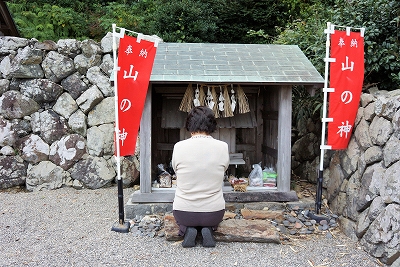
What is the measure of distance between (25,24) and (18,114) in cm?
367

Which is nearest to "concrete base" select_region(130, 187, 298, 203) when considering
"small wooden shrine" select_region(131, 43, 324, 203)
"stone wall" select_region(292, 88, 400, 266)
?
"small wooden shrine" select_region(131, 43, 324, 203)

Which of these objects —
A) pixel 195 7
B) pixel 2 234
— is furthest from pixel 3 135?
pixel 195 7

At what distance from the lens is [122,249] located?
3859mm

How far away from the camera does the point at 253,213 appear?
4.72 m

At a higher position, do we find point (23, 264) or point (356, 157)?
point (356, 157)

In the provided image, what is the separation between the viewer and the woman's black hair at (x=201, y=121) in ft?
12.2

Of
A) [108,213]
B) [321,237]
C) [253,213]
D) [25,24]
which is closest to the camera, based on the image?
[321,237]

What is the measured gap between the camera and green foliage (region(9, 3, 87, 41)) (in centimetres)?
880

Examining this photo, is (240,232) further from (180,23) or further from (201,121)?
(180,23)

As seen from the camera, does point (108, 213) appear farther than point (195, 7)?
No

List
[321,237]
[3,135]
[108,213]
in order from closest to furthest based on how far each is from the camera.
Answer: [321,237] < [108,213] < [3,135]

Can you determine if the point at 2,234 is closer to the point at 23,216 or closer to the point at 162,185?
the point at 23,216

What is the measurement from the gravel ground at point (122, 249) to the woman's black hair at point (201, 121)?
140 centimetres

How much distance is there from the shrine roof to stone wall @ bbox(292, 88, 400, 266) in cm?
94
